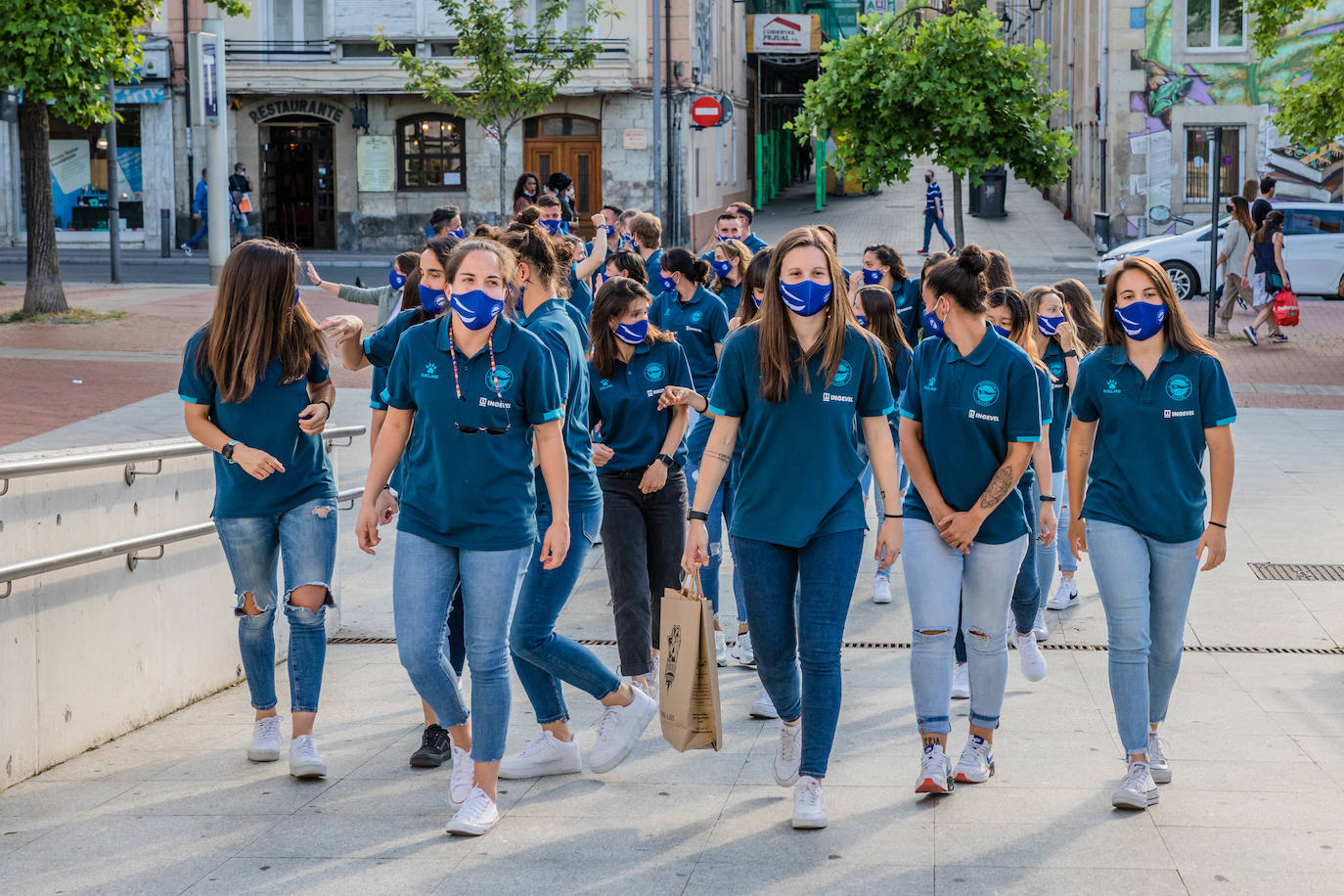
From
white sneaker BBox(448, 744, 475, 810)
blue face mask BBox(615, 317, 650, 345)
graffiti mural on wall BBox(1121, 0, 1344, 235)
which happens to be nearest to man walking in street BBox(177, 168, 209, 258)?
graffiti mural on wall BBox(1121, 0, 1344, 235)

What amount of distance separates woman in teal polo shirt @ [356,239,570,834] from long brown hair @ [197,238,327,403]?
2.20ft

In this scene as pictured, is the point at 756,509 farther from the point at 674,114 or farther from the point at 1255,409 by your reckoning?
the point at 674,114

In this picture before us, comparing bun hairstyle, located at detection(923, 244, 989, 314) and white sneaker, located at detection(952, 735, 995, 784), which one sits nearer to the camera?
bun hairstyle, located at detection(923, 244, 989, 314)

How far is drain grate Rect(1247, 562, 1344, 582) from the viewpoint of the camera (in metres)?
8.40

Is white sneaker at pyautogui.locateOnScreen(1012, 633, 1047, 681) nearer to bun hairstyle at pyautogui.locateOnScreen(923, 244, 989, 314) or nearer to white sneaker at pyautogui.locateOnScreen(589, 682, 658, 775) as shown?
white sneaker at pyautogui.locateOnScreen(589, 682, 658, 775)

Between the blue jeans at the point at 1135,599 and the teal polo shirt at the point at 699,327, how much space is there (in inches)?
115

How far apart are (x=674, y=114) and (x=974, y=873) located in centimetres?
3157

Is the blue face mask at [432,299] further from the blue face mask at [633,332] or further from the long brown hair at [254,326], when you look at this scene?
the blue face mask at [633,332]

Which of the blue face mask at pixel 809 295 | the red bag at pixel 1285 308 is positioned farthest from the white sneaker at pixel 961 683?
the red bag at pixel 1285 308

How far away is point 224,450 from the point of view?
17.0ft

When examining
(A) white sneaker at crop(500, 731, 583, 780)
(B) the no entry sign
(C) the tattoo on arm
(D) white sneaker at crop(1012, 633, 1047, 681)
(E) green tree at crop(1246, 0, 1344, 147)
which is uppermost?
(B) the no entry sign

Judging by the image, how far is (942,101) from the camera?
2086 centimetres

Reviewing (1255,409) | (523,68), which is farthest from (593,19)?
(1255,409)

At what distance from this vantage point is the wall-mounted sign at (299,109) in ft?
117
